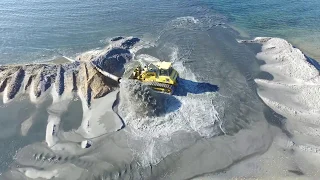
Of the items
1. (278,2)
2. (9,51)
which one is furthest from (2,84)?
(278,2)

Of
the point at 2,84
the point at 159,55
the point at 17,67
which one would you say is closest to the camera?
the point at 2,84

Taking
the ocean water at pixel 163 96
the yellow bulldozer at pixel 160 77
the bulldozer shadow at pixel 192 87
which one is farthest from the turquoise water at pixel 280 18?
the yellow bulldozer at pixel 160 77

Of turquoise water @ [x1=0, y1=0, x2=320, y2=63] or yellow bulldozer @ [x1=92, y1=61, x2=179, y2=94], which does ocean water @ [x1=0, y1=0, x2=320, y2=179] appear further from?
yellow bulldozer @ [x1=92, y1=61, x2=179, y2=94]

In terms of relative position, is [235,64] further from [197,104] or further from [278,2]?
[278,2]

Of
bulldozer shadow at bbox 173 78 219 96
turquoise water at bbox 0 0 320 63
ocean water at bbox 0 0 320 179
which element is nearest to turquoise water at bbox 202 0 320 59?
turquoise water at bbox 0 0 320 63

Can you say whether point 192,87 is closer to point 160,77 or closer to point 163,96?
point 163,96

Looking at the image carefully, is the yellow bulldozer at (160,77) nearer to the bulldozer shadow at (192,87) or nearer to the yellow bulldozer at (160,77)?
the yellow bulldozer at (160,77)
